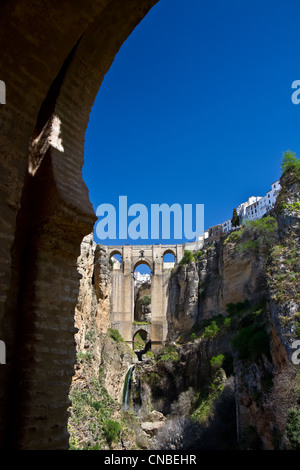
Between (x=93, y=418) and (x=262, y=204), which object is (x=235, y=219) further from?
(x=93, y=418)

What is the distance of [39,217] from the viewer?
145 inches

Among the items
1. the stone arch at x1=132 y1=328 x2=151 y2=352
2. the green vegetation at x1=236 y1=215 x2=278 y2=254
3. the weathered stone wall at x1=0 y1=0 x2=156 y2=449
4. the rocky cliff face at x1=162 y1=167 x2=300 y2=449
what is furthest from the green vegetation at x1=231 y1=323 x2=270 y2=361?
the stone arch at x1=132 y1=328 x2=151 y2=352

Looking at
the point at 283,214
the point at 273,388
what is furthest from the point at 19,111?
the point at 283,214

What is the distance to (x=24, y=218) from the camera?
148 inches

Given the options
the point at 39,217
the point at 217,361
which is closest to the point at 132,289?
the point at 217,361

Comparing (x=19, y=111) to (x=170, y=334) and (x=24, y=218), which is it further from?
(x=170, y=334)

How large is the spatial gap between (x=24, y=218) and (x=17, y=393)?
1.53m

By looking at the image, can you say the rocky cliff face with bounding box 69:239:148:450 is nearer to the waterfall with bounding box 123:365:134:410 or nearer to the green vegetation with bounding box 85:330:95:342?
the green vegetation with bounding box 85:330:95:342

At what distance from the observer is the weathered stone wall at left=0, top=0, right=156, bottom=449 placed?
3.17 metres

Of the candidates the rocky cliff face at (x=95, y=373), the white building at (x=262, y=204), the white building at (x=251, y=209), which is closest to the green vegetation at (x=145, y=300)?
the white building at (x=251, y=209)

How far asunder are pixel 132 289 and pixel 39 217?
44984mm

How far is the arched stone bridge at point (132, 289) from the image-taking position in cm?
4569

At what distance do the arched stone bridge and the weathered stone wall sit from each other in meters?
40.4

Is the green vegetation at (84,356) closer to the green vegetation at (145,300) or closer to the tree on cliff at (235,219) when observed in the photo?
the tree on cliff at (235,219)
